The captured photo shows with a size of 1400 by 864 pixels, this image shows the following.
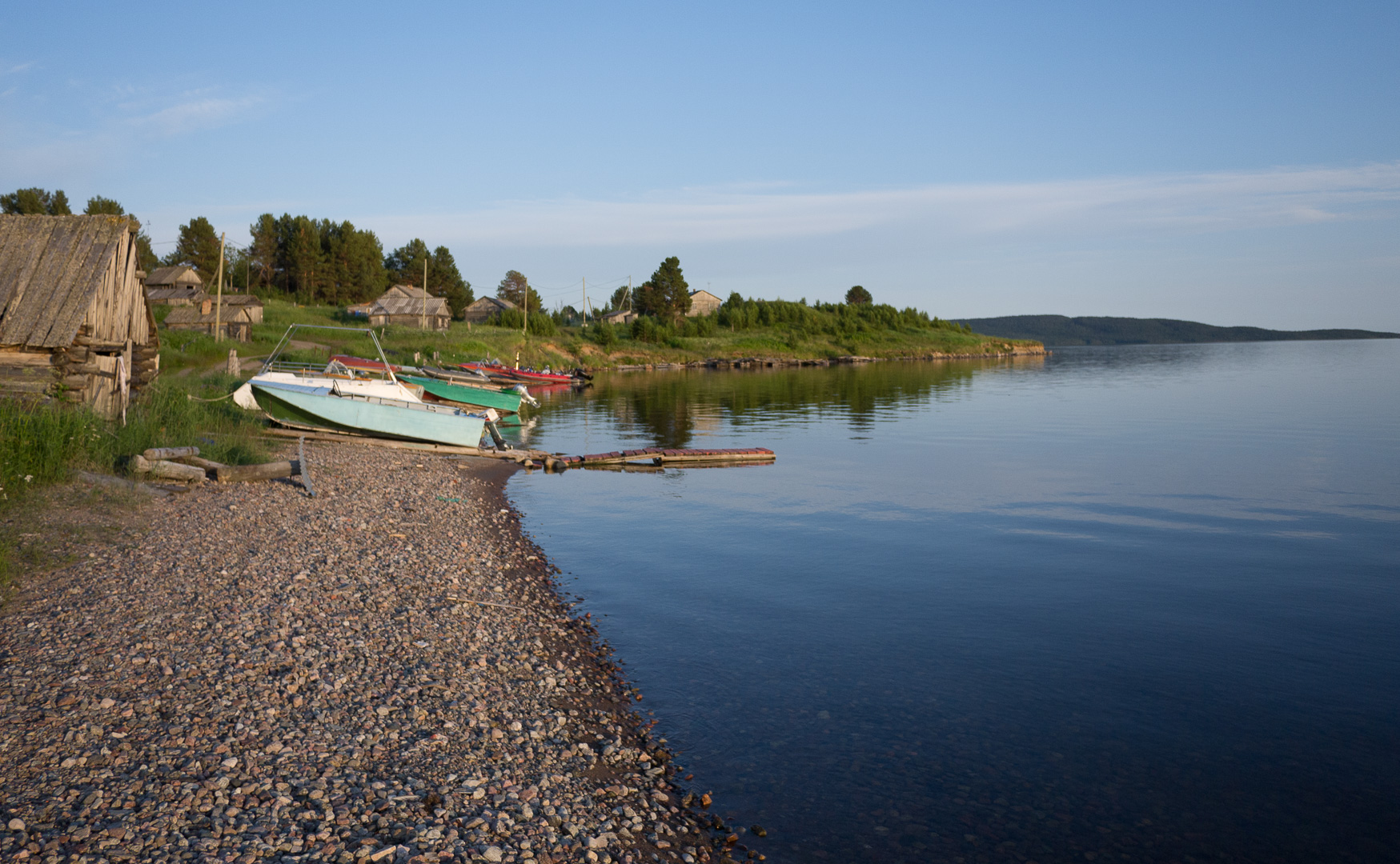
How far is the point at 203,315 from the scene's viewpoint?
66812mm

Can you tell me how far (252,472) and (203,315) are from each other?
58893 mm

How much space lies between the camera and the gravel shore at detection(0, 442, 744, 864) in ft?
18.0

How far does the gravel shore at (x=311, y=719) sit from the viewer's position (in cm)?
549

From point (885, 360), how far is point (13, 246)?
112m

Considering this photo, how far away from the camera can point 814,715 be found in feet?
28.7

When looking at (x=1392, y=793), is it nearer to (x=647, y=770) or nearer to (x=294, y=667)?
(x=647, y=770)

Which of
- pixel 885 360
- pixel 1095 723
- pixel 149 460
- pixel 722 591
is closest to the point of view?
pixel 1095 723

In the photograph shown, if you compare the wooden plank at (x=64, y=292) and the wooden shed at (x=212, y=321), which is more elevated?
the wooden shed at (x=212, y=321)

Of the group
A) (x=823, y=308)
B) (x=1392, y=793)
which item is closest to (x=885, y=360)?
(x=823, y=308)

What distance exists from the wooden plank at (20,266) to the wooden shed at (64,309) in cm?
2

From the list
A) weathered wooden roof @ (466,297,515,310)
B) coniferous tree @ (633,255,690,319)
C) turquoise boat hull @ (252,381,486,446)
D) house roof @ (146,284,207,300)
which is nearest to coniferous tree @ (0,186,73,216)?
house roof @ (146,284,207,300)

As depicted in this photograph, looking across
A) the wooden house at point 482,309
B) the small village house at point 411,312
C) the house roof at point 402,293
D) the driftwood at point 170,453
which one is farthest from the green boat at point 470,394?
the wooden house at point 482,309

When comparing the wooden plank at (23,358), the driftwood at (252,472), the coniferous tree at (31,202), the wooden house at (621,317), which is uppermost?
the coniferous tree at (31,202)

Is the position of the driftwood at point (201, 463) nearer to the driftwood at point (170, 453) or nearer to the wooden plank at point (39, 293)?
the driftwood at point (170, 453)
